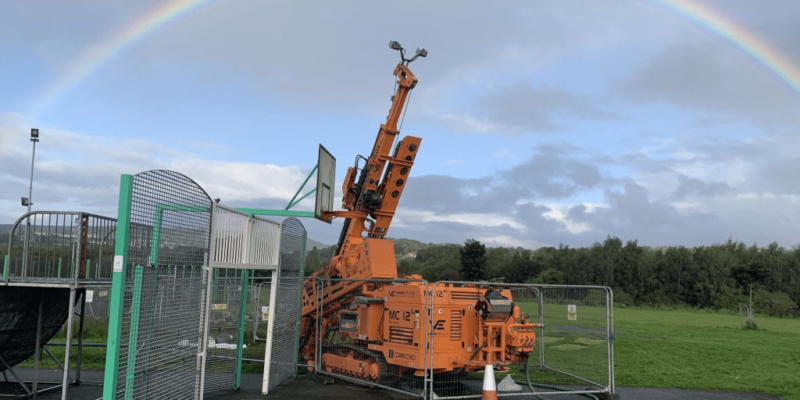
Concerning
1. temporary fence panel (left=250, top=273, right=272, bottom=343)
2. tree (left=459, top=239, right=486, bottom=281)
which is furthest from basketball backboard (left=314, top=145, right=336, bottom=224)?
tree (left=459, top=239, right=486, bottom=281)

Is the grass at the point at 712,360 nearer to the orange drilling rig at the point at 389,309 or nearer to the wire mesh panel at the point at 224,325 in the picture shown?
the orange drilling rig at the point at 389,309

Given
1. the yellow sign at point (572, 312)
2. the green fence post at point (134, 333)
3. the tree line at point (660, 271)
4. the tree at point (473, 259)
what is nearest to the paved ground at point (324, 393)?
the yellow sign at point (572, 312)

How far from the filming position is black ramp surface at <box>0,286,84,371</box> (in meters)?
9.88

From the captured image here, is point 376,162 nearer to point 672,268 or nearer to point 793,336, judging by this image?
point 793,336

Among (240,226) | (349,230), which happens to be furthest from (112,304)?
(349,230)

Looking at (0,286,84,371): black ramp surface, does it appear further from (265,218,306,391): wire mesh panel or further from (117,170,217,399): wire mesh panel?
(265,218,306,391): wire mesh panel

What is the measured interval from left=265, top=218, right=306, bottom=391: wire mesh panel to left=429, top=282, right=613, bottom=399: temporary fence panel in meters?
3.15

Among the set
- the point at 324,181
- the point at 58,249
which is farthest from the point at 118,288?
the point at 324,181

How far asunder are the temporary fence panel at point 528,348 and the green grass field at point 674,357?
0.04 m

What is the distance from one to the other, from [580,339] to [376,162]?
20.9ft

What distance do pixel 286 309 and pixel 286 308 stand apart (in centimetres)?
3

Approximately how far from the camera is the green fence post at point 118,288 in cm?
651

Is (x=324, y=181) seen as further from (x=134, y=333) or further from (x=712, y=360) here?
(x=712, y=360)

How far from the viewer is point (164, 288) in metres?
7.55
